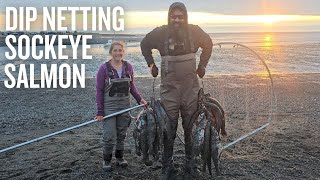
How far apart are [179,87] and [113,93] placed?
1157 millimetres

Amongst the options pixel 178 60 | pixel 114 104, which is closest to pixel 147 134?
pixel 114 104

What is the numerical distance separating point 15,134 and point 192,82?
573 cm

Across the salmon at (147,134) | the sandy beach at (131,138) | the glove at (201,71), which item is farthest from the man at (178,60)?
the sandy beach at (131,138)

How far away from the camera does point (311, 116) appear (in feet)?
38.9

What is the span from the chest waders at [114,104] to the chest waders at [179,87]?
75cm

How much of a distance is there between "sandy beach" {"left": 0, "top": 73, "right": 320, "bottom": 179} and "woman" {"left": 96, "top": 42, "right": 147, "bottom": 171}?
2.34 feet

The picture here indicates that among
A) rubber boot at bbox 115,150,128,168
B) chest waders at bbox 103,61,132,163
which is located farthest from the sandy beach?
chest waders at bbox 103,61,132,163

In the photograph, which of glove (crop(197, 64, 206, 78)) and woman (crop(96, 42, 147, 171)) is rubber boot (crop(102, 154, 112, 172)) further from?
glove (crop(197, 64, 206, 78))

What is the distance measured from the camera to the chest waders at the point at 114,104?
697cm

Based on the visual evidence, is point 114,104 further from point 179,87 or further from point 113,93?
point 179,87

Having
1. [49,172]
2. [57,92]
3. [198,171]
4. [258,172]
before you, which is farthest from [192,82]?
[57,92]

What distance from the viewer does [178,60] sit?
21.2ft

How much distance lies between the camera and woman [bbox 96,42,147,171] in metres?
6.94

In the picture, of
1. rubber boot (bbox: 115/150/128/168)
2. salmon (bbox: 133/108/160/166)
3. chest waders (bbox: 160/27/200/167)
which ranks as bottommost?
rubber boot (bbox: 115/150/128/168)
